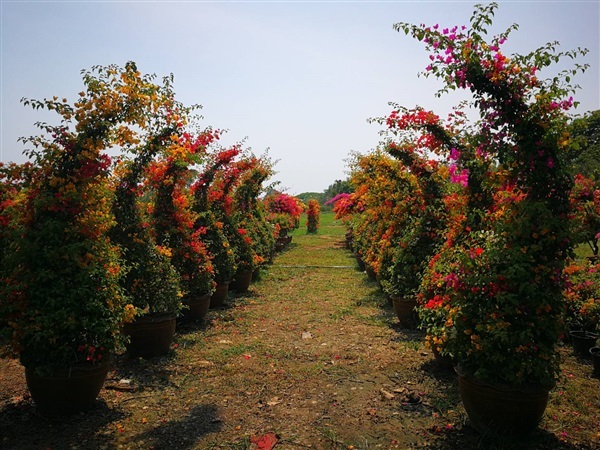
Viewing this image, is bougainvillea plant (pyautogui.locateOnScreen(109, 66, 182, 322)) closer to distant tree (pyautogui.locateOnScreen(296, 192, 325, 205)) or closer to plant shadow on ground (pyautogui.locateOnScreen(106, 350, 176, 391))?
plant shadow on ground (pyautogui.locateOnScreen(106, 350, 176, 391))

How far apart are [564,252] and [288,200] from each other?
73.4 ft

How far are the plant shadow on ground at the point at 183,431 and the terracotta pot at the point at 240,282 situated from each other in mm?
6556

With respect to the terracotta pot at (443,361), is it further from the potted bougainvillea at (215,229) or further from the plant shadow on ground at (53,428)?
the potted bougainvillea at (215,229)

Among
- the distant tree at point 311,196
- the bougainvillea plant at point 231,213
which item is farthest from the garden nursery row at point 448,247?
A: the distant tree at point 311,196

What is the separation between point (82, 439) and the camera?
13.7 ft

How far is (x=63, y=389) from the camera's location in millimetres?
4492

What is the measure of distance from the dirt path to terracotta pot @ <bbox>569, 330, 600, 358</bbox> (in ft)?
7.39

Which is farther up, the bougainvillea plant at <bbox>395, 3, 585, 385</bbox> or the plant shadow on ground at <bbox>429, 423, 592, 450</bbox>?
the bougainvillea plant at <bbox>395, 3, 585, 385</bbox>

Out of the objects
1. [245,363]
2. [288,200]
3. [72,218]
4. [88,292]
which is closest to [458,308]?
[245,363]

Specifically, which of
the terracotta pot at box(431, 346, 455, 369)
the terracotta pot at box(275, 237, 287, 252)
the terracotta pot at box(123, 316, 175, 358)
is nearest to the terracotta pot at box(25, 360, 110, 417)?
the terracotta pot at box(123, 316, 175, 358)

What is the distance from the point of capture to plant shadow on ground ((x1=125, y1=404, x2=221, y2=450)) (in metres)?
4.12

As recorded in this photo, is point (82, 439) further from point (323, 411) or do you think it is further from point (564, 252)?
point (564, 252)

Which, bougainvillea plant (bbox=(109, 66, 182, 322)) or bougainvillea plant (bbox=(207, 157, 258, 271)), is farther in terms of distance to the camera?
bougainvillea plant (bbox=(207, 157, 258, 271))

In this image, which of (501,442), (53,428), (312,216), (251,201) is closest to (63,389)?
(53,428)
